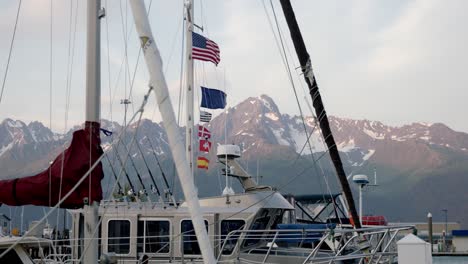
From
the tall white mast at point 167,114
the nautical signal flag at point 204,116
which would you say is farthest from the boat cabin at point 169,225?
the tall white mast at point 167,114

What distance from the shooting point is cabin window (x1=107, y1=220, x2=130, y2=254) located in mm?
18422

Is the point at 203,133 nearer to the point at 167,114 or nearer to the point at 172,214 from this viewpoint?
the point at 172,214

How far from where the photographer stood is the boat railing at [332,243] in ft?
44.1

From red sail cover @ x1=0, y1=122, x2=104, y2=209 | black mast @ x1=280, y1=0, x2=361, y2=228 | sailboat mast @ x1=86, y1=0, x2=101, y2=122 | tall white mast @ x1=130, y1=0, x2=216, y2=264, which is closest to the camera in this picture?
tall white mast @ x1=130, y1=0, x2=216, y2=264

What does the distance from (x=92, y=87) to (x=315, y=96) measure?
22.8 feet

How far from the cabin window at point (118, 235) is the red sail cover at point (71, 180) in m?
7.05

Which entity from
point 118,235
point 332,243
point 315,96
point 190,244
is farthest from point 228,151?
point 315,96

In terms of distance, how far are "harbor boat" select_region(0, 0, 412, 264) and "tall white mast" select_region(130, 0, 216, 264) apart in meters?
0.01

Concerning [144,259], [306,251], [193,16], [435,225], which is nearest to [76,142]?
[144,259]

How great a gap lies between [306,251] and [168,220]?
13.3ft

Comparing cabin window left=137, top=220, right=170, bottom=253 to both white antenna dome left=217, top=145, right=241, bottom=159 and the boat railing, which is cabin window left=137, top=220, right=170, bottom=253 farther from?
white antenna dome left=217, top=145, right=241, bottom=159

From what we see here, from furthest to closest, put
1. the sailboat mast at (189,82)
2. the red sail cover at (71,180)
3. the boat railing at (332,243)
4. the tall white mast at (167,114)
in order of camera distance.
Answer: the sailboat mast at (189,82), the boat railing at (332,243), the red sail cover at (71,180), the tall white mast at (167,114)

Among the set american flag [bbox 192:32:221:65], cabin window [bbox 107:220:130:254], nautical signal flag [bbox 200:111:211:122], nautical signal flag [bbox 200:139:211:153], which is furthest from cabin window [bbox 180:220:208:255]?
nautical signal flag [bbox 200:111:211:122]

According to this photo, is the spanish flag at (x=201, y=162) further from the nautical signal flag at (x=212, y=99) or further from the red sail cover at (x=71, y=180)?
the red sail cover at (x=71, y=180)
